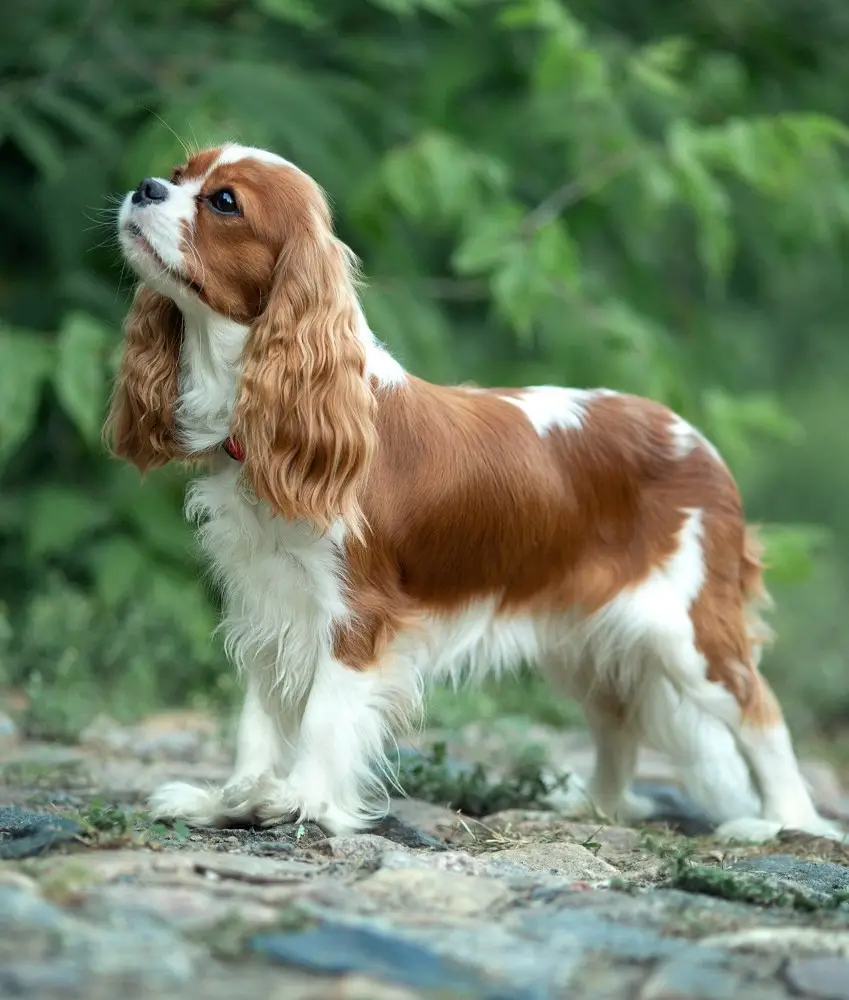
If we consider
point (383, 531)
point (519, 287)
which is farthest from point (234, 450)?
point (519, 287)

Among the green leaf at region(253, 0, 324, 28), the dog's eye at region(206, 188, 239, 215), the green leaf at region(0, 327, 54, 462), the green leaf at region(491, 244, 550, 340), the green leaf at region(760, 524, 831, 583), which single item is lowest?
the green leaf at region(760, 524, 831, 583)

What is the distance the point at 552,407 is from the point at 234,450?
1.03 meters

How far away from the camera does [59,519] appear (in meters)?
6.95

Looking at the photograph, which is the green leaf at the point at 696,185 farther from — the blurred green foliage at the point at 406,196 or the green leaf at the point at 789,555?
the green leaf at the point at 789,555

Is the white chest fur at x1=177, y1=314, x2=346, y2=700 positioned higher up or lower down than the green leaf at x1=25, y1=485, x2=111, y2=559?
higher up

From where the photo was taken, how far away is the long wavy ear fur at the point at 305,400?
400 cm

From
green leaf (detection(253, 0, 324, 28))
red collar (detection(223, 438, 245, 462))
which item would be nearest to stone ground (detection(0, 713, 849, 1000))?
red collar (detection(223, 438, 245, 462))

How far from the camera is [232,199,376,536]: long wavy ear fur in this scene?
400cm

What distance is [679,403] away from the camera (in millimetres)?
6883

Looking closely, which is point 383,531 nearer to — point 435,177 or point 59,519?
point 435,177

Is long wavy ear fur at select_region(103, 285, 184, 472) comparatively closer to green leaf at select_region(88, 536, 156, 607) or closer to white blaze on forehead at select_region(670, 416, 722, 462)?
white blaze on forehead at select_region(670, 416, 722, 462)

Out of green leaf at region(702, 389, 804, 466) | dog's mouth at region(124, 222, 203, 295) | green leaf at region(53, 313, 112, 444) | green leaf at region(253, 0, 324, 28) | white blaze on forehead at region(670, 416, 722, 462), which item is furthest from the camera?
green leaf at region(702, 389, 804, 466)

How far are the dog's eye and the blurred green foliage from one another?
2041 mm

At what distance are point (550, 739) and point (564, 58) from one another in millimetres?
2891
